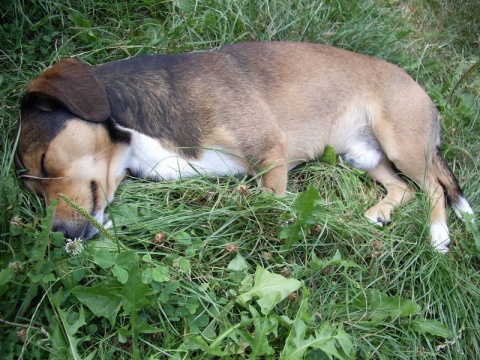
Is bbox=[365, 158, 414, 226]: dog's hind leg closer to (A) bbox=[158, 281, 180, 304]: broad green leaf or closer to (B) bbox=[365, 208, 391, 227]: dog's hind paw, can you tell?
(B) bbox=[365, 208, 391, 227]: dog's hind paw

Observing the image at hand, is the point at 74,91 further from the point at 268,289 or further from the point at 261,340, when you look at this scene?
the point at 261,340

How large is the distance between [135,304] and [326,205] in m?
1.70

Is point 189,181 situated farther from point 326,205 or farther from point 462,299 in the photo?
point 462,299

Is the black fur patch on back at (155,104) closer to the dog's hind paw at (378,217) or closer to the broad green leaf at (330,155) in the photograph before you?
the broad green leaf at (330,155)

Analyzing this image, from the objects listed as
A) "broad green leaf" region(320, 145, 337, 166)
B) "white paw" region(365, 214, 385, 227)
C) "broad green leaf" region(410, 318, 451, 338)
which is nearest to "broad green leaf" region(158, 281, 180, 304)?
"broad green leaf" region(410, 318, 451, 338)

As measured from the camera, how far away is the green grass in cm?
297

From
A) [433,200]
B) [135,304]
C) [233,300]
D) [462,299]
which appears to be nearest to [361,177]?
[433,200]

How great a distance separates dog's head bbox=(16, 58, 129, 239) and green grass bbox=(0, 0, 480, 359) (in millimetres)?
155

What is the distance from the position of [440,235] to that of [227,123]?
198cm

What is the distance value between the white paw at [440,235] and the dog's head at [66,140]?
263 cm

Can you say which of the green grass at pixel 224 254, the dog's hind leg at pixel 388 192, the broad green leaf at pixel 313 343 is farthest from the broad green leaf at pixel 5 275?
the dog's hind leg at pixel 388 192

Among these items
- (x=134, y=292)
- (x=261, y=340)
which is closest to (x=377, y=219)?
(x=261, y=340)

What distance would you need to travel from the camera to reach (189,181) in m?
3.88

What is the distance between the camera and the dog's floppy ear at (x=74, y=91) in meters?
3.34
